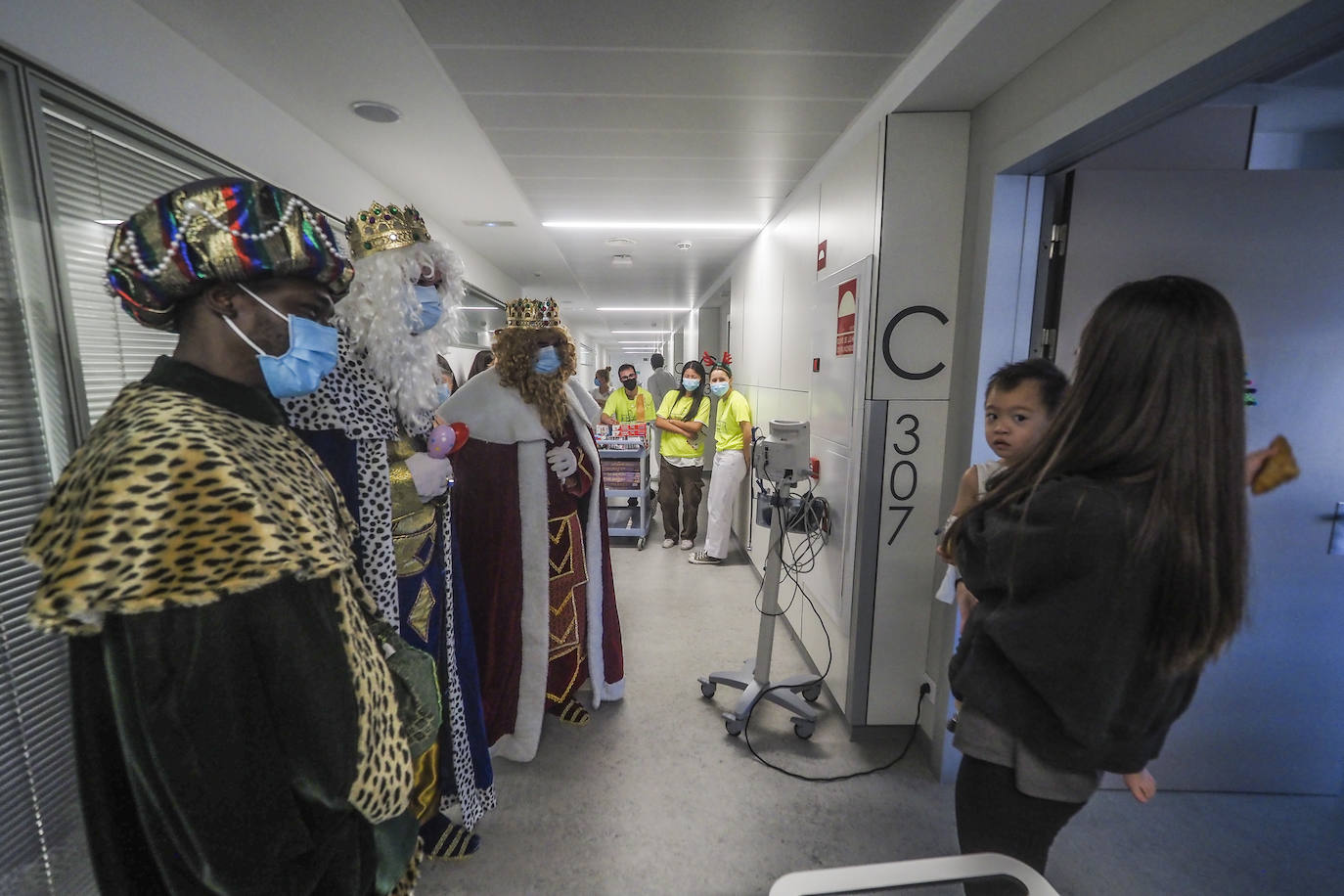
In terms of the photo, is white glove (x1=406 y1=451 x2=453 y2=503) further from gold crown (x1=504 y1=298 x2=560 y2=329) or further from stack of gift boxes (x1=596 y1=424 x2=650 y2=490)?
stack of gift boxes (x1=596 y1=424 x2=650 y2=490)

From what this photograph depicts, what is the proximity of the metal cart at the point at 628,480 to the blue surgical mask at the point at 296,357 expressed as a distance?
3.49 meters

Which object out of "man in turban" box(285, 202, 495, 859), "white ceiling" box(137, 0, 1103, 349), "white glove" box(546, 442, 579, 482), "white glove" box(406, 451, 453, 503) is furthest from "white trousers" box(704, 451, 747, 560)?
"white glove" box(406, 451, 453, 503)

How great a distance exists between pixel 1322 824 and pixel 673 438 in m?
3.66

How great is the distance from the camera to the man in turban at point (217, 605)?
637mm

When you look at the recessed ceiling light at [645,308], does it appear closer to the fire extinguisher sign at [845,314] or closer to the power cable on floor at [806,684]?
the power cable on floor at [806,684]

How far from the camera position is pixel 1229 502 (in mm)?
816

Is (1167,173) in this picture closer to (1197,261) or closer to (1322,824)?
(1197,261)

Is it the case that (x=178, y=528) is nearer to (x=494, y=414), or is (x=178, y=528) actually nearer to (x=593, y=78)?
(x=494, y=414)

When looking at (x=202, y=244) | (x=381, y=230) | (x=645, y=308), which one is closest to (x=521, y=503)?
(x=381, y=230)

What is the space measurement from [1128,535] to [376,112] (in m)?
2.62

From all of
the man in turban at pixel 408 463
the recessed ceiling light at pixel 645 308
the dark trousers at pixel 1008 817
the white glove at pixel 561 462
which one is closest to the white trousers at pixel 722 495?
the white glove at pixel 561 462

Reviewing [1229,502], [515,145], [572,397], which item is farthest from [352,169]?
[1229,502]

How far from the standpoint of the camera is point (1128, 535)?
80 cm

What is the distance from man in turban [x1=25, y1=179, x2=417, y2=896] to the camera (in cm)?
64
